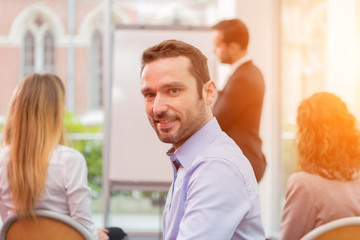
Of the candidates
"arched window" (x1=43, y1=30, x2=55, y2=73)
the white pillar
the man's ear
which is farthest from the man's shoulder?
"arched window" (x1=43, y1=30, x2=55, y2=73)

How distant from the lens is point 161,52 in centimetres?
119

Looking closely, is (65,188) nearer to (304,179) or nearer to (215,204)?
(304,179)

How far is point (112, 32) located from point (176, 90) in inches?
124

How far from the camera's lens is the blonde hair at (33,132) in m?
1.95

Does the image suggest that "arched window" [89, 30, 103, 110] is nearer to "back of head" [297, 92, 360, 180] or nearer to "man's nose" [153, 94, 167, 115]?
"back of head" [297, 92, 360, 180]

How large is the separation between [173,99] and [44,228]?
0.77 m

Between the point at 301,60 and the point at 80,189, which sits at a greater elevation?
the point at 301,60

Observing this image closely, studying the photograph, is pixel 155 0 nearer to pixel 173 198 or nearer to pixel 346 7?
pixel 346 7

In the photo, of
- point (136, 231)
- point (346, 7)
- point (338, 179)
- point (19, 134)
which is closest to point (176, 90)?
point (338, 179)

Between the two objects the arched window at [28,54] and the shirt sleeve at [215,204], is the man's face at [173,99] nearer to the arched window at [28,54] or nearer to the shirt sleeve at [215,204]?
the shirt sleeve at [215,204]

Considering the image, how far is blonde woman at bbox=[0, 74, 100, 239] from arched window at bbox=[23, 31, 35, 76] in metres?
11.6

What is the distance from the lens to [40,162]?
1.98 metres

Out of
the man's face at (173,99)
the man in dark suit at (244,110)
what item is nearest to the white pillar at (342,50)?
the man in dark suit at (244,110)

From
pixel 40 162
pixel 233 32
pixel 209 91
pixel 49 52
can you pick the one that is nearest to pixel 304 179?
pixel 209 91
